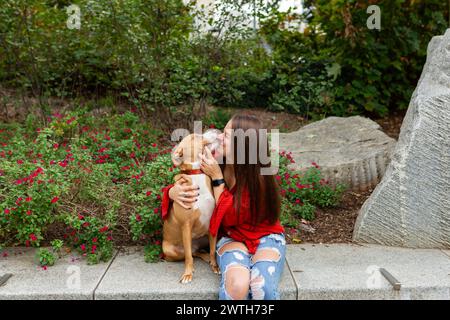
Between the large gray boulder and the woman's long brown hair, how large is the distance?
3.22 feet

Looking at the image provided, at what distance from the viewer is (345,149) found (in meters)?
5.25

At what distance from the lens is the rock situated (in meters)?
4.88

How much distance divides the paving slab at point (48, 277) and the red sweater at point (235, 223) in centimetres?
66

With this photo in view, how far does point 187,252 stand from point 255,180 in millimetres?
639

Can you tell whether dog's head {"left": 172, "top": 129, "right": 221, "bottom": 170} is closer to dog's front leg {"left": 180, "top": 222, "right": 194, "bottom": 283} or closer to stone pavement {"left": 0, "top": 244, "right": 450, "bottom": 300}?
dog's front leg {"left": 180, "top": 222, "right": 194, "bottom": 283}

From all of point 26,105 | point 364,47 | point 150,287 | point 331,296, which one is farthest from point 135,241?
point 364,47

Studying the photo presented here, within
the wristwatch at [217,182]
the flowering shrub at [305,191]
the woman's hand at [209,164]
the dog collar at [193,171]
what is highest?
the woman's hand at [209,164]

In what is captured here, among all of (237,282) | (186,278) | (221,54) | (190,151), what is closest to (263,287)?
(237,282)

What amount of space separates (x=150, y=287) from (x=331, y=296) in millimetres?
1155

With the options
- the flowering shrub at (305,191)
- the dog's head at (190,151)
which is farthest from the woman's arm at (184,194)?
the flowering shrub at (305,191)

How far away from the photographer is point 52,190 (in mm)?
3523

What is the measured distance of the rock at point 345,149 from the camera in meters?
4.88

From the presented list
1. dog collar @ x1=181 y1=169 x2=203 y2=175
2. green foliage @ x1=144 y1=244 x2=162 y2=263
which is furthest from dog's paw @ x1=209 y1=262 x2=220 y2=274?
dog collar @ x1=181 y1=169 x2=203 y2=175

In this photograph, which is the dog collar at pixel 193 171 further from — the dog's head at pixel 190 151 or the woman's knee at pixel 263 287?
the woman's knee at pixel 263 287
